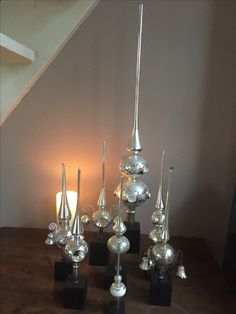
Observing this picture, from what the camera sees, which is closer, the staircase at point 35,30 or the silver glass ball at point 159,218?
the silver glass ball at point 159,218

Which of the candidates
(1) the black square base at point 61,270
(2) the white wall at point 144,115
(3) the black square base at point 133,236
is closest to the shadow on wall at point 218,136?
(2) the white wall at point 144,115

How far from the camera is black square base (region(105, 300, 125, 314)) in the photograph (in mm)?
713

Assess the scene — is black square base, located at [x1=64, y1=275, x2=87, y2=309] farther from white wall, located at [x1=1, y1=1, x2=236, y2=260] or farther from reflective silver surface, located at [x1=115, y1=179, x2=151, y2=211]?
white wall, located at [x1=1, y1=1, x2=236, y2=260]

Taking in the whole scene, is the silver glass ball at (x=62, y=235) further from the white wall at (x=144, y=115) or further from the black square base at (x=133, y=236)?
the white wall at (x=144, y=115)

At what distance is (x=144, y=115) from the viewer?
106cm

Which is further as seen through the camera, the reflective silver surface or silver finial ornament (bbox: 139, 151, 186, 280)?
the reflective silver surface

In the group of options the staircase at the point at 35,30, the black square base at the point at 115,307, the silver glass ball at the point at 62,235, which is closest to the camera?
the black square base at the point at 115,307

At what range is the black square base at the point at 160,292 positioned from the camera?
75 cm

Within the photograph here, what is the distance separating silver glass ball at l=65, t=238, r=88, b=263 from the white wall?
1.27ft

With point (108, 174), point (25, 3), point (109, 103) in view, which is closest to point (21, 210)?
point (108, 174)

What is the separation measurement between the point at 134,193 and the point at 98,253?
0.74 ft

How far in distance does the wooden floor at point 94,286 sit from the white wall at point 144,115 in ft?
0.61

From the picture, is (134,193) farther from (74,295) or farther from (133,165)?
(74,295)

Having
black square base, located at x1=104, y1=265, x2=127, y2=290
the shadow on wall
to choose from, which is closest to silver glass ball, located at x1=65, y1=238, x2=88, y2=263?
black square base, located at x1=104, y1=265, x2=127, y2=290
